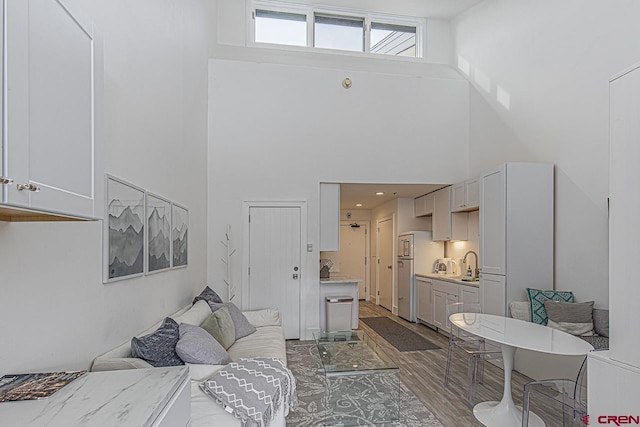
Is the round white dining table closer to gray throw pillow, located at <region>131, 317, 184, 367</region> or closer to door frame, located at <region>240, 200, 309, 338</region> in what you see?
gray throw pillow, located at <region>131, 317, 184, 367</region>

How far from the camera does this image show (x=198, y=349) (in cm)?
252

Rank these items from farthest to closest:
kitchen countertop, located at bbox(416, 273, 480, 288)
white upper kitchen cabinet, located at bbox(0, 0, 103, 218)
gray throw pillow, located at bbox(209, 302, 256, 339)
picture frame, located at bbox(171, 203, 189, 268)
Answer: kitchen countertop, located at bbox(416, 273, 480, 288) < gray throw pillow, located at bbox(209, 302, 256, 339) < picture frame, located at bbox(171, 203, 189, 268) < white upper kitchen cabinet, located at bbox(0, 0, 103, 218)

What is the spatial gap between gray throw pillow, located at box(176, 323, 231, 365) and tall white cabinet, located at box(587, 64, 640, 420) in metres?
2.12

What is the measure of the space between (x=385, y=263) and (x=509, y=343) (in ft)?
19.2

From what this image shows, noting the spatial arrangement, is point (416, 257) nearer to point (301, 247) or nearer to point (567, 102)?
point (301, 247)

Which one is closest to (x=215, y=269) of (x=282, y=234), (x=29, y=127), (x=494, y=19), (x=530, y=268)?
(x=282, y=234)

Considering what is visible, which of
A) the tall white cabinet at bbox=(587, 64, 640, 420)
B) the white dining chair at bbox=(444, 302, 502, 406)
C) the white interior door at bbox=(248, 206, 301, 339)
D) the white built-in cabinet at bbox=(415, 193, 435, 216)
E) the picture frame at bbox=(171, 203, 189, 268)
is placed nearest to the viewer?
the tall white cabinet at bbox=(587, 64, 640, 420)

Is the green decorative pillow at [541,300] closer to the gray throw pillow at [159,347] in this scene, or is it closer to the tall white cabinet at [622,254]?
the tall white cabinet at [622,254]

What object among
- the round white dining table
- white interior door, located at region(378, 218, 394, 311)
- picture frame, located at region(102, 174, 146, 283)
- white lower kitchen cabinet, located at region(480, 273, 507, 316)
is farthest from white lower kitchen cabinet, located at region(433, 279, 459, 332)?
picture frame, located at region(102, 174, 146, 283)

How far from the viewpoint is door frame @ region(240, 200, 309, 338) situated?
18.3ft

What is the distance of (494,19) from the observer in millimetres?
5457

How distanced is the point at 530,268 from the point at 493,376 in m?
1.19

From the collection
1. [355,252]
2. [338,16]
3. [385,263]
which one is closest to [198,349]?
[338,16]

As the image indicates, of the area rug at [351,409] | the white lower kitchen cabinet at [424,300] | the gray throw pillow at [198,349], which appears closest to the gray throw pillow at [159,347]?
the gray throw pillow at [198,349]
